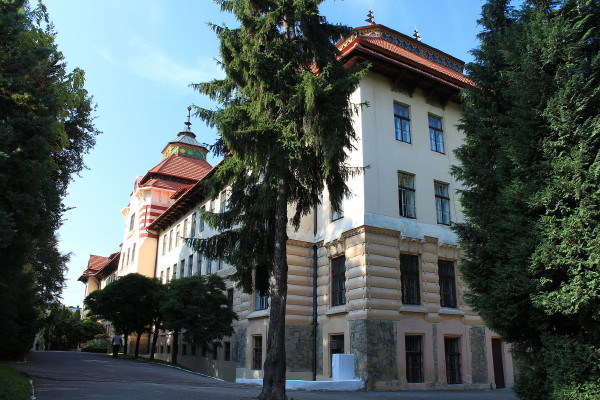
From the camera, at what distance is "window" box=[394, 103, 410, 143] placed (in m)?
21.7

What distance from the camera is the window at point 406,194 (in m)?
20.6

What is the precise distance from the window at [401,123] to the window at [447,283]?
574 centimetres

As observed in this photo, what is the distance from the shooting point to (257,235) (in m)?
14.3

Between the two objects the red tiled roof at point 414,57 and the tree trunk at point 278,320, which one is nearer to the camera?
the tree trunk at point 278,320

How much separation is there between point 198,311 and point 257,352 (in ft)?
12.0

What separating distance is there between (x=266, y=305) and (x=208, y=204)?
1297 centimetres

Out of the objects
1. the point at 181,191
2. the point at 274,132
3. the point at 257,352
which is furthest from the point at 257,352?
the point at 181,191

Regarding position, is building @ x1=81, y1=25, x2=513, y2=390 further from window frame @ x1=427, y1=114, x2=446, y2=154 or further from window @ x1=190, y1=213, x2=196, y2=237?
window @ x1=190, y1=213, x2=196, y2=237

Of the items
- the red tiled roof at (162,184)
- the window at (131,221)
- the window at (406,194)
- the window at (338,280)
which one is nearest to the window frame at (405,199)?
the window at (406,194)

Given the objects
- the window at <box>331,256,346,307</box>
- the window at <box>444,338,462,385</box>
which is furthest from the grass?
the window at <box>444,338,462,385</box>

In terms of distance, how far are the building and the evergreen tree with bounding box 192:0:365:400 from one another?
355cm

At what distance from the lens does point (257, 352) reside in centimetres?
2367

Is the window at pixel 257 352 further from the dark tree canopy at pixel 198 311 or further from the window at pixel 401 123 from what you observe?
the window at pixel 401 123

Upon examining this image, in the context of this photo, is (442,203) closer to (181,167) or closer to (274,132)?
(274,132)
